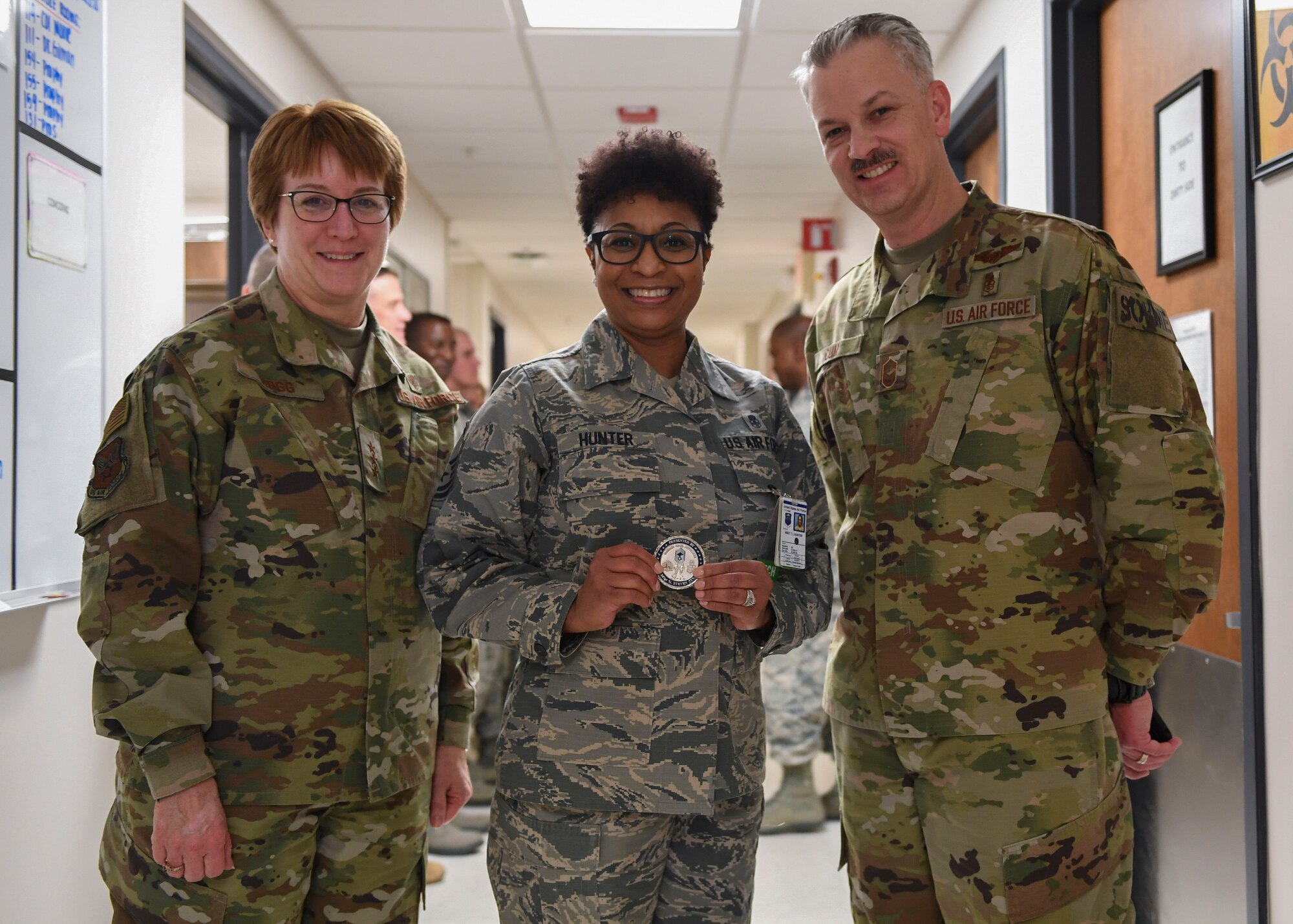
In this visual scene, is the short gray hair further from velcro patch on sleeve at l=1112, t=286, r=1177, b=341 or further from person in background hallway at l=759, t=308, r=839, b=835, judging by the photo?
person in background hallway at l=759, t=308, r=839, b=835

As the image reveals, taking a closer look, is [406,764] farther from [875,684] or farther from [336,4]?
[336,4]

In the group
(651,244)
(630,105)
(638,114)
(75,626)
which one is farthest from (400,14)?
(651,244)

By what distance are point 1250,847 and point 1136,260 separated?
144cm

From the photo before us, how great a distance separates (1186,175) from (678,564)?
162 cm

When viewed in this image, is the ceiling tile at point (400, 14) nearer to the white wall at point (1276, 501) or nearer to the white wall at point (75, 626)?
the white wall at point (75, 626)

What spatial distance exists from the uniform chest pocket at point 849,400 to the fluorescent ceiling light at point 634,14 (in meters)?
2.48

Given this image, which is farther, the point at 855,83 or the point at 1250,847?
the point at 1250,847

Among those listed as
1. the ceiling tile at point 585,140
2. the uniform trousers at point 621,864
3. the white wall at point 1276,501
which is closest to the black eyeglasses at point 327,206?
the uniform trousers at point 621,864

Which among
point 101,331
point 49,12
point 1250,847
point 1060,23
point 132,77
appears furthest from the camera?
point 1060,23

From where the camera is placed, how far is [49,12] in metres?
2.04

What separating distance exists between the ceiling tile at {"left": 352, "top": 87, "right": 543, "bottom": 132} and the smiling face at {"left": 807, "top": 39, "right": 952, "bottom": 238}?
10.6ft

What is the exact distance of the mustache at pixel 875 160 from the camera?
61.6 inches

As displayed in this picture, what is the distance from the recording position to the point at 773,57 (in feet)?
→ 13.5

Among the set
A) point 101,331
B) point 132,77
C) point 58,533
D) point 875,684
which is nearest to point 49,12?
point 132,77
